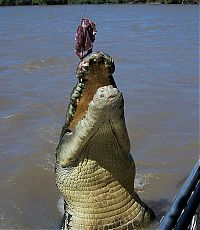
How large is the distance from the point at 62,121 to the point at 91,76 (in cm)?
496

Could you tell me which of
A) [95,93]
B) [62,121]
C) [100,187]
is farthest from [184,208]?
[62,121]

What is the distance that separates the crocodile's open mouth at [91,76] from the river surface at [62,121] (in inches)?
44.4

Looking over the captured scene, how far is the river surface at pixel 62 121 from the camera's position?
4891 mm

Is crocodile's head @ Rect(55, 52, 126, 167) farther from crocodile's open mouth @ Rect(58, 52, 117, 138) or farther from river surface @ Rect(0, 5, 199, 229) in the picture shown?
river surface @ Rect(0, 5, 199, 229)

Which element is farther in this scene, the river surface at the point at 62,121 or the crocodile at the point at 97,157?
the river surface at the point at 62,121

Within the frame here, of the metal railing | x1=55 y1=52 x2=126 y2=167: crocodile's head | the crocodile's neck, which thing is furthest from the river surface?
the metal railing

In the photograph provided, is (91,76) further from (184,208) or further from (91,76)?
(184,208)

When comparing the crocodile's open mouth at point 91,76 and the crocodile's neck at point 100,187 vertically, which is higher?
the crocodile's open mouth at point 91,76

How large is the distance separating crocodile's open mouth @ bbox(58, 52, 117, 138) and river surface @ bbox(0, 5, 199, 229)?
1128 millimetres

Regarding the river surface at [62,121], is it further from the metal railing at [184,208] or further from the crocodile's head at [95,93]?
the metal railing at [184,208]

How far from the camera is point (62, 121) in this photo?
7.55 meters

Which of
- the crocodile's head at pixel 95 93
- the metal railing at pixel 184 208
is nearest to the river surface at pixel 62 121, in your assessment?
the crocodile's head at pixel 95 93

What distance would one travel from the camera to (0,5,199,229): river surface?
489cm

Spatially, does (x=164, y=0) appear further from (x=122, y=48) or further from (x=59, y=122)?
(x=59, y=122)
